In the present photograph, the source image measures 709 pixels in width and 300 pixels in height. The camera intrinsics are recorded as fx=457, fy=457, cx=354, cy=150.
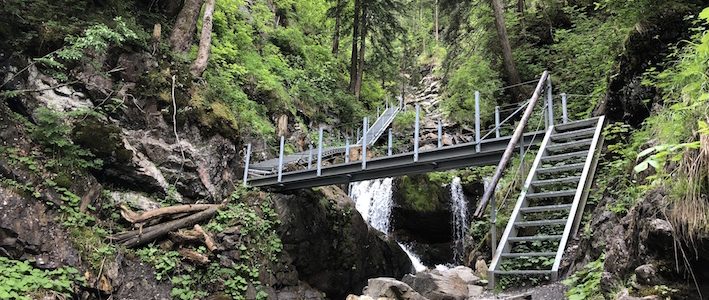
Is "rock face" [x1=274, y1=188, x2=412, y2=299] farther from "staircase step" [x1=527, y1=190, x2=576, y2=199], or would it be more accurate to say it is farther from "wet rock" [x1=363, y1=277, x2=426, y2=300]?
"staircase step" [x1=527, y1=190, x2=576, y2=199]

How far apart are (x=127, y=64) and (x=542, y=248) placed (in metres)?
9.16

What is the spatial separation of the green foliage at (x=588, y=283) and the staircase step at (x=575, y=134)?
10.2ft

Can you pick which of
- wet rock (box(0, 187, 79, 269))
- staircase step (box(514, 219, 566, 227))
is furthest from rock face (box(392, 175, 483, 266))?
wet rock (box(0, 187, 79, 269))

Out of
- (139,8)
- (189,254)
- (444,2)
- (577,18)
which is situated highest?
(444,2)

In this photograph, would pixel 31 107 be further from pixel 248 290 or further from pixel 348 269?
pixel 348 269

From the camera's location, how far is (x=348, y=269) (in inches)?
515

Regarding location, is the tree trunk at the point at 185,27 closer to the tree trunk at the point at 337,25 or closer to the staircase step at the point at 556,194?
the tree trunk at the point at 337,25

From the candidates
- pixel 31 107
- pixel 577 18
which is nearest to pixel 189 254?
pixel 31 107

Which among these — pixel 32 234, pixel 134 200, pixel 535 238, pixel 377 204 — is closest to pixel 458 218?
pixel 377 204

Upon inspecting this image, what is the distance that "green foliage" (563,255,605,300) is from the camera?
384 cm

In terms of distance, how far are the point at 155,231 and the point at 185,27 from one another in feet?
19.1

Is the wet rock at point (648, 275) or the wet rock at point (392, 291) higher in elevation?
the wet rock at point (648, 275)

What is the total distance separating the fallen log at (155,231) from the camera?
8367 millimetres

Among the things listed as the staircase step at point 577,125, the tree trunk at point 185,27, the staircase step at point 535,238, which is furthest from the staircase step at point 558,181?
the tree trunk at point 185,27
